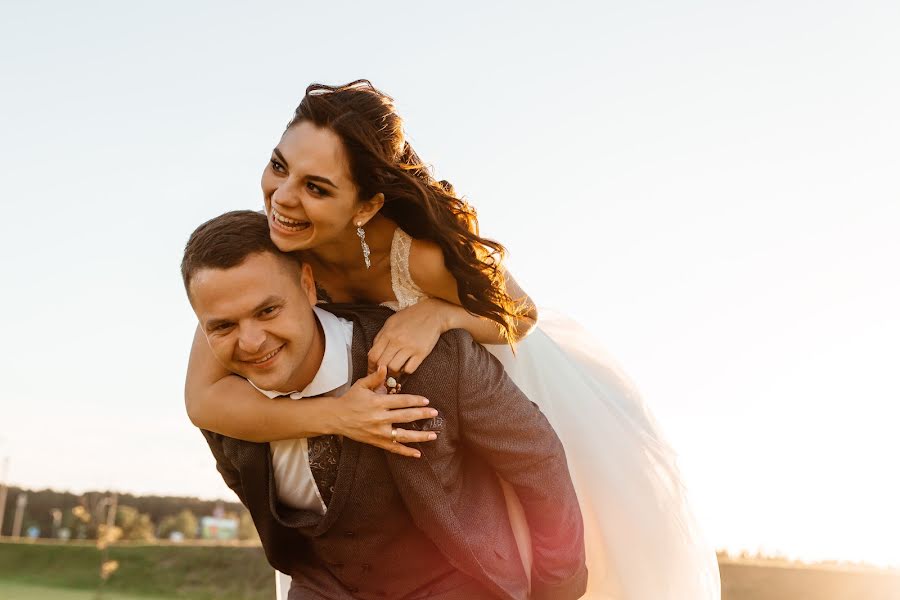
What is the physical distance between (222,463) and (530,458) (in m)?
1.12

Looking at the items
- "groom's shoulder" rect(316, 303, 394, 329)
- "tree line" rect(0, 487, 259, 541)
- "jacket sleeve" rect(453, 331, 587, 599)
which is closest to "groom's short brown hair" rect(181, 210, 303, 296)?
"groom's shoulder" rect(316, 303, 394, 329)

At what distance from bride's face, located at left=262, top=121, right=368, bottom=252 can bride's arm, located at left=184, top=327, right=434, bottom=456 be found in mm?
561

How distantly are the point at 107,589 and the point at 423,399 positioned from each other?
62.2 ft

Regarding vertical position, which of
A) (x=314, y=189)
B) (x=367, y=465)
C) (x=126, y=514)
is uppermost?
(x=314, y=189)

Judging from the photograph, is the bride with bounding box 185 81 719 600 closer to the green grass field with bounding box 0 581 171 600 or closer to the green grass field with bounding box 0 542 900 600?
the green grass field with bounding box 0 542 900 600

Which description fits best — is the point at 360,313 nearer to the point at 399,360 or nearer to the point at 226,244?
the point at 399,360

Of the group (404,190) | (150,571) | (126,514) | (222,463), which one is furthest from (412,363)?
(126,514)

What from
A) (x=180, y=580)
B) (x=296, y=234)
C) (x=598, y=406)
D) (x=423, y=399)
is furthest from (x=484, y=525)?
(x=180, y=580)

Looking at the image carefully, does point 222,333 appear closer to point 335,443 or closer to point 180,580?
point 335,443

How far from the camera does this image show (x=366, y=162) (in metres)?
4.06

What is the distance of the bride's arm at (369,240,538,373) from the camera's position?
368 cm

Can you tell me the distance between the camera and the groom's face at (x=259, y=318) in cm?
348

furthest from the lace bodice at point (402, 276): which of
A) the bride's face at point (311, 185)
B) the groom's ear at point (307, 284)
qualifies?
the groom's ear at point (307, 284)

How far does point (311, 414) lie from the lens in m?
3.62
